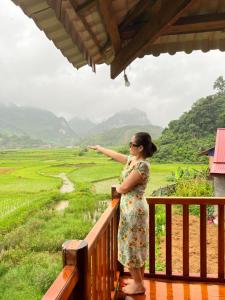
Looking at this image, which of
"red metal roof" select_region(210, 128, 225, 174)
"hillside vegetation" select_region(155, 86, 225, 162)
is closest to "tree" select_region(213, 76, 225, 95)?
"hillside vegetation" select_region(155, 86, 225, 162)

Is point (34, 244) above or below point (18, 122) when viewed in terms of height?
below

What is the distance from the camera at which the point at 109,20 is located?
1.66 m

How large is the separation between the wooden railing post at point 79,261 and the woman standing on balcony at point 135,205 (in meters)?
0.78

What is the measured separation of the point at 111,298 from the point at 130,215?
522mm

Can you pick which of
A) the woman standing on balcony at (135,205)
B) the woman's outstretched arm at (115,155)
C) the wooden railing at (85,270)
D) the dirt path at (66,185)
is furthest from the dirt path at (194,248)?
the dirt path at (66,185)

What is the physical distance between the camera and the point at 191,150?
3984 centimetres

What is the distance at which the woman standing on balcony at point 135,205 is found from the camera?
6.43ft

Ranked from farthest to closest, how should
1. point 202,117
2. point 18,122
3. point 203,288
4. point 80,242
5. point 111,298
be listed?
point 18,122
point 202,117
point 203,288
point 111,298
point 80,242

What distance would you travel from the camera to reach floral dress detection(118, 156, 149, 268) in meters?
2.01

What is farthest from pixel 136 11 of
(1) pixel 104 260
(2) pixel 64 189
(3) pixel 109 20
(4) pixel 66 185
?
(4) pixel 66 185

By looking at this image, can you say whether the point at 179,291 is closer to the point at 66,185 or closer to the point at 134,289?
the point at 134,289

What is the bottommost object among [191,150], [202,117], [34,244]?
[34,244]

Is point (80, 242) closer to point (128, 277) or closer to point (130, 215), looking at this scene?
point (130, 215)

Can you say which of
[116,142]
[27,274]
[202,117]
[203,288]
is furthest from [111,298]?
[116,142]
